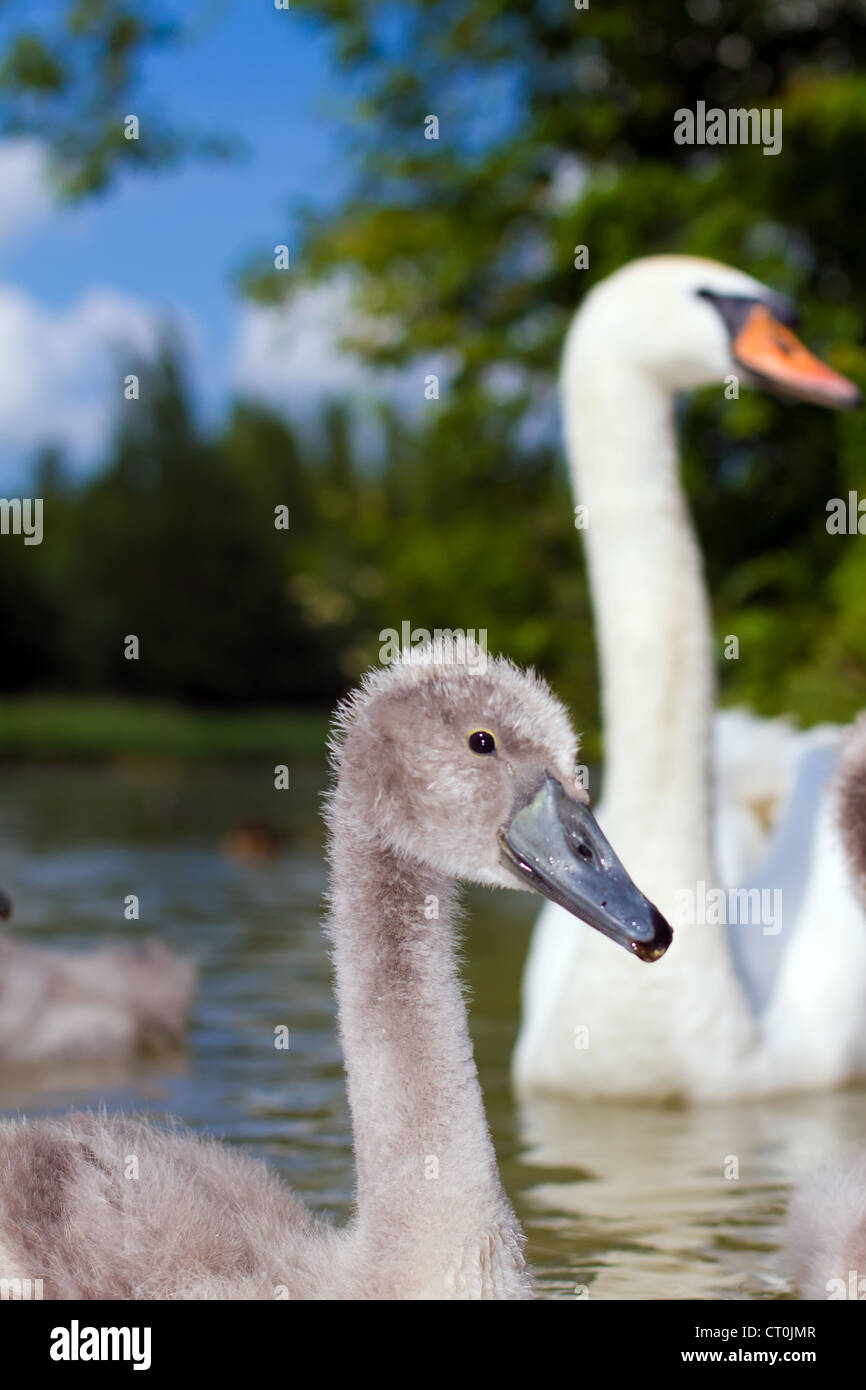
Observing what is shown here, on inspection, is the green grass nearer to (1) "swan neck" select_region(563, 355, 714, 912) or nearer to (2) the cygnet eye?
(1) "swan neck" select_region(563, 355, 714, 912)

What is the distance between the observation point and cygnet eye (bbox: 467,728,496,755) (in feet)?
11.8

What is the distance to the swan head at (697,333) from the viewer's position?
6.30 meters

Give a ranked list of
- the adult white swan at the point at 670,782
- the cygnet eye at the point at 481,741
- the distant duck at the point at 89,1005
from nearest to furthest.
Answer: the cygnet eye at the point at 481,741 → the adult white swan at the point at 670,782 → the distant duck at the point at 89,1005

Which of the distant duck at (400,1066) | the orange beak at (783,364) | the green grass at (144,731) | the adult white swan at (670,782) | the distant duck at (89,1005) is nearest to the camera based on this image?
the distant duck at (400,1066)

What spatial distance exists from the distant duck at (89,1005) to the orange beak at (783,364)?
279cm

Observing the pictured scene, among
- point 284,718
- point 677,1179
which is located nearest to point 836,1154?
point 677,1179

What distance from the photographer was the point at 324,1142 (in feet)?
17.9

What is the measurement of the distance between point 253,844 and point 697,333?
750 cm

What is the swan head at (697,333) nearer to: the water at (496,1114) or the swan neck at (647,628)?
the swan neck at (647,628)

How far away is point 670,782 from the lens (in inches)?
243

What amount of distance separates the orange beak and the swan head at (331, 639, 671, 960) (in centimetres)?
285

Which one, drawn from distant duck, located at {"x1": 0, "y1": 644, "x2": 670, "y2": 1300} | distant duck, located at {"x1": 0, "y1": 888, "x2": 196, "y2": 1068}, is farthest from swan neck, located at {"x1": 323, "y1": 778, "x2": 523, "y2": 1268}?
distant duck, located at {"x1": 0, "y1": 888, "x2": 196, "y2": 1068}

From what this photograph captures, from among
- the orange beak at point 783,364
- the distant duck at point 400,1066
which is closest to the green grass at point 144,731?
the orange beak at point 783,364
